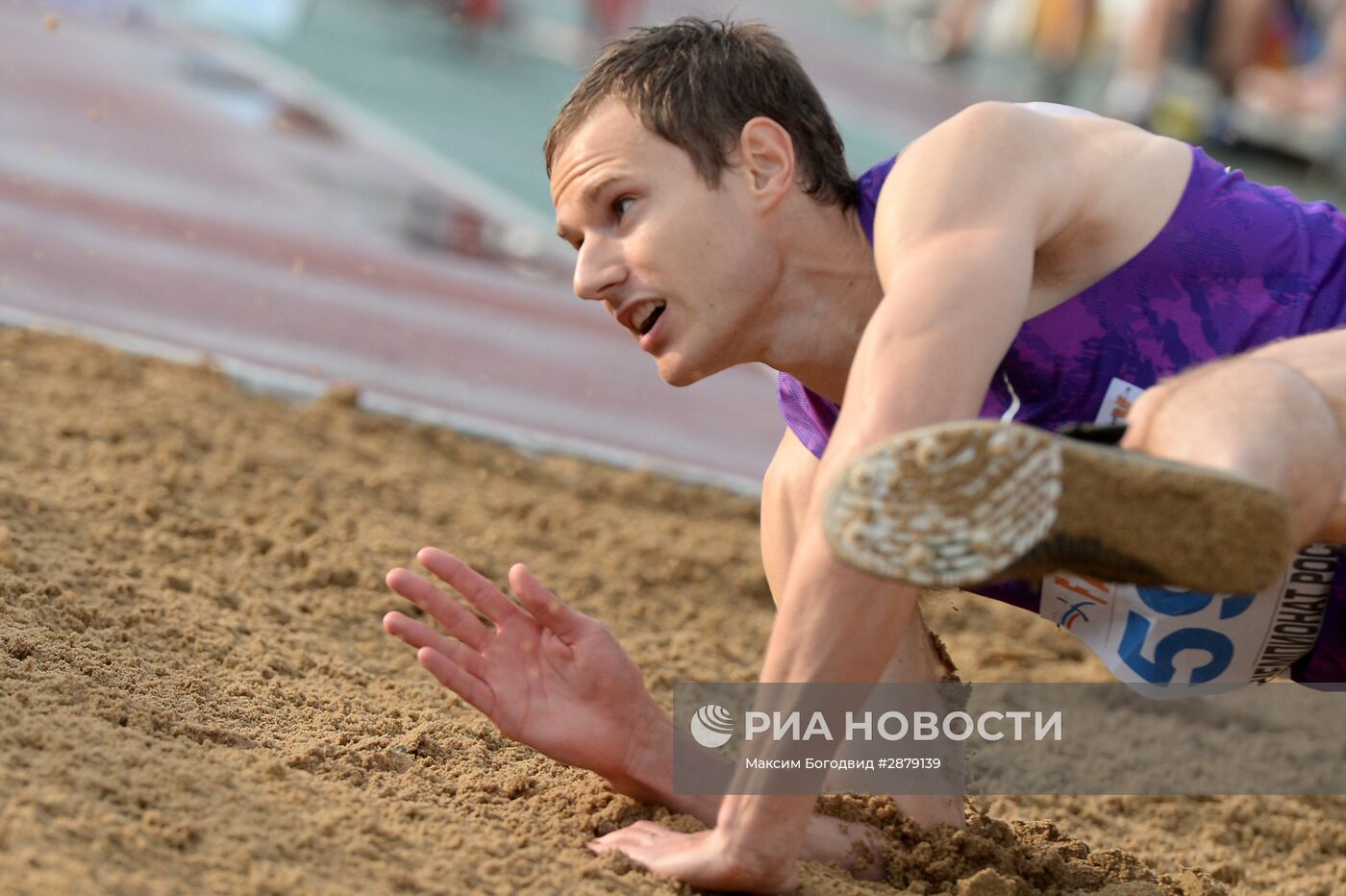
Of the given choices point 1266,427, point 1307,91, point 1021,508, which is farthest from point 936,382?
point 1307,91

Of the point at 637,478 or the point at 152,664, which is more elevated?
the point at 637,478

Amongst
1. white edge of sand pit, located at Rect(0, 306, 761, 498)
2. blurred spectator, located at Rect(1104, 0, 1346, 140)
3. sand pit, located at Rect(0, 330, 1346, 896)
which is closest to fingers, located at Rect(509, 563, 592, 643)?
sand pit, located at Rect(0, 330, 1346, 896)

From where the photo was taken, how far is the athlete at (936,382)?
1.55 metres

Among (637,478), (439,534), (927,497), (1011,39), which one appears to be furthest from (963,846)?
(1011,39)

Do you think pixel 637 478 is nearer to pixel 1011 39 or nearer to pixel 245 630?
pixel 245 630

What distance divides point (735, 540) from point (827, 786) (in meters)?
1.59

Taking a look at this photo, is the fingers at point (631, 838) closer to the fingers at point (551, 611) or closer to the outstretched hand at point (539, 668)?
the outstretched hand at point (539, 668)

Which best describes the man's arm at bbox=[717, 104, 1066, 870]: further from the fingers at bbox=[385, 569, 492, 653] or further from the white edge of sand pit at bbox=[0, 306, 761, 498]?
the white edge of sand pit at bbox=[0, 306, 761, 498]

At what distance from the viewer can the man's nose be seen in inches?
85.7

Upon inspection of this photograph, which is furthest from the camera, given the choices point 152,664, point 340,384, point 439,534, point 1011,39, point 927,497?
point 1011,39

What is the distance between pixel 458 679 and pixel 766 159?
886mm

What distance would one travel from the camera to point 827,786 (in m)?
2.46

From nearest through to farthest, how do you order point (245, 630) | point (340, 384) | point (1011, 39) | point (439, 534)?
point (245, 630) < point (439, 534) < point (340, 384) < point (1011, 39)

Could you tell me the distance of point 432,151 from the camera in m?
7.16
